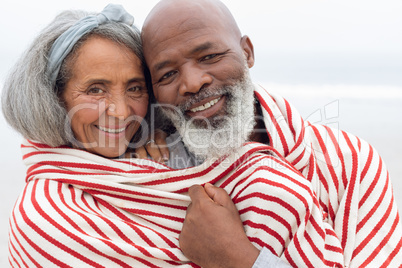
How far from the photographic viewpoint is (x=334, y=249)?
1.59m

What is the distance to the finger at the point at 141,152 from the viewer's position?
76.5 inches

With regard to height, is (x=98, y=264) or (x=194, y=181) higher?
(x=194, y=181)

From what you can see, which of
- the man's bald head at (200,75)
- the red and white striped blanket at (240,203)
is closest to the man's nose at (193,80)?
the man's bald head at (200,75)

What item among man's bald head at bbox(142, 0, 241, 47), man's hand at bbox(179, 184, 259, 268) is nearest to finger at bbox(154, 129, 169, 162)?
man's hand at bbox(179, 184, 259, 268)

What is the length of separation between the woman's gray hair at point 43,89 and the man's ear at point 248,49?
501mm

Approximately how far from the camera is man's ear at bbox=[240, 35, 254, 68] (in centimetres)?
204

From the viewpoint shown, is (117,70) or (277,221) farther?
(117,70)

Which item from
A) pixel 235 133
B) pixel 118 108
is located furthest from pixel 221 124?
pixel 118 108

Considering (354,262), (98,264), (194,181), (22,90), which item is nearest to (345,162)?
(354,262)

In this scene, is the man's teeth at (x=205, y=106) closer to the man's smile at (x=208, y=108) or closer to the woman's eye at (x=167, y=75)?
the man's smile at (x=208, y=108)

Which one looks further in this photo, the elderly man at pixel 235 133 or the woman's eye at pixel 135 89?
the woman's eye at pixel 135 89

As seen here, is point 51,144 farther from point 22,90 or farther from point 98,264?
point 98,264

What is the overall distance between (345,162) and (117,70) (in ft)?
3.48

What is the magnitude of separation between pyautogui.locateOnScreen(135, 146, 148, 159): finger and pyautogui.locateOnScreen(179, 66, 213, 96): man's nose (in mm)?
355
